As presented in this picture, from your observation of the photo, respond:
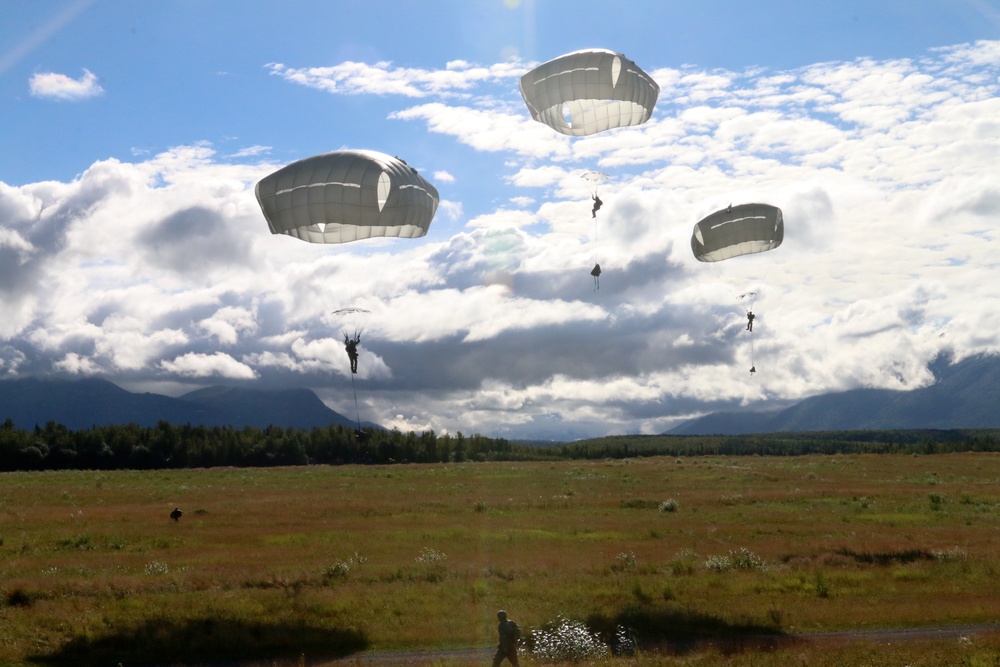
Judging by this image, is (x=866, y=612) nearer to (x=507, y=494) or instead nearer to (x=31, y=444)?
(x=507, y=494)

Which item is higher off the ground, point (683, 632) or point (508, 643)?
point (508, 643)

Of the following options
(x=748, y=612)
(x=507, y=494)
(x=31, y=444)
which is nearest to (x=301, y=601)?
(x=748, y=612)

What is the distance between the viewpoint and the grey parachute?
44562 millimetres

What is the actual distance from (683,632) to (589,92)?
22629 millimetres

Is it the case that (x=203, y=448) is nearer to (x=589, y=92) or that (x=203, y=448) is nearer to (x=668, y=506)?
(x=668, y=506)

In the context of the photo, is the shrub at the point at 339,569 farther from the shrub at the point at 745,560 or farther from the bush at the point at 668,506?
the bush at the point at 668,506

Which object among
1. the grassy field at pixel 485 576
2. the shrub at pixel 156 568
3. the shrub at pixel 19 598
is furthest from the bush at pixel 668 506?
the shrub at pixel 19 598

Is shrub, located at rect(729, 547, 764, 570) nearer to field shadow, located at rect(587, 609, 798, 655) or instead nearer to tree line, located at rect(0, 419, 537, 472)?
field shadow, located at rect(587, 609, 798, 655)

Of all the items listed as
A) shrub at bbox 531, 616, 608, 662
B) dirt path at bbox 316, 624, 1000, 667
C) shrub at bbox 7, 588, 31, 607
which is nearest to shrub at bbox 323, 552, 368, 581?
dirt path at bbox 316, 624, 1000, 667

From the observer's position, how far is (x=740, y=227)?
44.6 metres

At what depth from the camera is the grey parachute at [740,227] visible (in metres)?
44.6

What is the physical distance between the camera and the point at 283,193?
98.4ft

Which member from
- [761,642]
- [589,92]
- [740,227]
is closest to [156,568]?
[761,642]

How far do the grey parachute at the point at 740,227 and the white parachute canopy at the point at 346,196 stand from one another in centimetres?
1864
